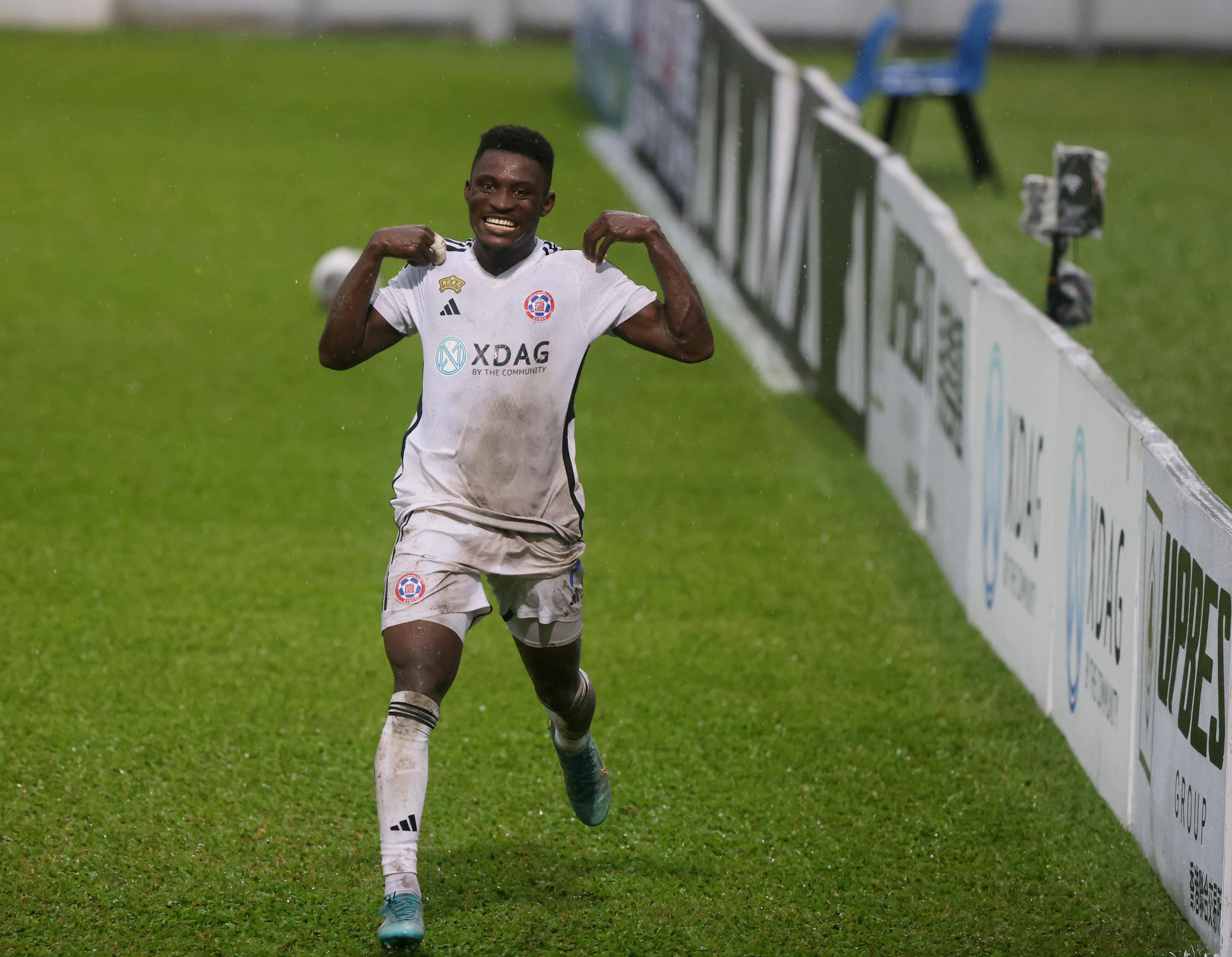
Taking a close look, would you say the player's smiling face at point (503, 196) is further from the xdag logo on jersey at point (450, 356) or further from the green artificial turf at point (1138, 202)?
the green artificial turf at point (1138, 202)

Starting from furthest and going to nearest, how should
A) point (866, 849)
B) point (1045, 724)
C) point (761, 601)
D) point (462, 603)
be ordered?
point (761, 601) < point (1045, 724) < point (866, 849) < point (462, 603)

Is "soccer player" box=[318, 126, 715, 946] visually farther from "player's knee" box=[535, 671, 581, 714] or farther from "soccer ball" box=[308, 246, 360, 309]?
"soccer ball" box=[308, 246, 360, 309]

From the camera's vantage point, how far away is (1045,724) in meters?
6.65

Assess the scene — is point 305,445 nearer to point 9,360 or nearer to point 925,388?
point 9,360

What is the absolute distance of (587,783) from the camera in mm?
5480

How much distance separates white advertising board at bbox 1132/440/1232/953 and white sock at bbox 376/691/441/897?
7.21ft

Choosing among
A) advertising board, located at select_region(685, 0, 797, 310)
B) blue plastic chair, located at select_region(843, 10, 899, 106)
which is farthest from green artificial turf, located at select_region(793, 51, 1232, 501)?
advertising board, located at select_region(685, 0, 797, 310)

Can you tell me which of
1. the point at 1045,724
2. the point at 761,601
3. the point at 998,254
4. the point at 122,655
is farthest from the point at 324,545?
the point at 998,254

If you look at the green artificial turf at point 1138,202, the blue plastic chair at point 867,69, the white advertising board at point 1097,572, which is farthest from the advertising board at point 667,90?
the white advertising board at point 1097,572

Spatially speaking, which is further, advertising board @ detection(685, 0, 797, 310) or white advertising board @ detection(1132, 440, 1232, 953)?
advertising board @ detection(685, 0, 797, 310)

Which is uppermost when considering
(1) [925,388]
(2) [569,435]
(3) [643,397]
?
(2) [569,435]

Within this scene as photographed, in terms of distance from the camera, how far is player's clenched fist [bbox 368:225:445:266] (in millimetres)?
4621

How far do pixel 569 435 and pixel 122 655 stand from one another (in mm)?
3239

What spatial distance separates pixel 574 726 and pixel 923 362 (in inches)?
156
